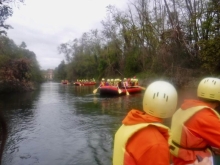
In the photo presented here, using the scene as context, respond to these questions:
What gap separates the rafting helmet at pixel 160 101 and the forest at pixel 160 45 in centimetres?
1914

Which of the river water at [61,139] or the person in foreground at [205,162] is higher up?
the person in foreground at [205,162]

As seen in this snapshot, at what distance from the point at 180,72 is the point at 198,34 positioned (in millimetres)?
6065

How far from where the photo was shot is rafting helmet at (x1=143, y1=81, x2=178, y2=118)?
2338 millimetres

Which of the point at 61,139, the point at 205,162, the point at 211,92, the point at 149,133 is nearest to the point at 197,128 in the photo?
the point at 205,162

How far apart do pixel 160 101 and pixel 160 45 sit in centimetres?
2719

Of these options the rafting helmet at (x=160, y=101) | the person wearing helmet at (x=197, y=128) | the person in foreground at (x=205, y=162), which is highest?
the rafting helmet at (x=160, y=101)

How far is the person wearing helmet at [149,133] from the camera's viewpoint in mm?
1962

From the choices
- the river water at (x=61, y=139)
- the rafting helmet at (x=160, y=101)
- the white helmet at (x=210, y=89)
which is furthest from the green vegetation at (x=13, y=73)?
the rafting helmet at (x=160, y=101)

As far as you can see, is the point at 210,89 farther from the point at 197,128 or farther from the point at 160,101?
the point at 160,101

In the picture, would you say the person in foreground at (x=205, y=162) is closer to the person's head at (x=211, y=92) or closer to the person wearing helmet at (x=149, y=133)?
the person's head at (x=211, y=92)

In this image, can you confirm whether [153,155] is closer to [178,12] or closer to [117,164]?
[117,164]

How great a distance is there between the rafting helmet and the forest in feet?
62.8

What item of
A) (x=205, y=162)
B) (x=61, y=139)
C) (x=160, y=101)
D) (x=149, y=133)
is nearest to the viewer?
(x=149, y=133)

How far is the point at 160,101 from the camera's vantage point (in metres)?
2.35
